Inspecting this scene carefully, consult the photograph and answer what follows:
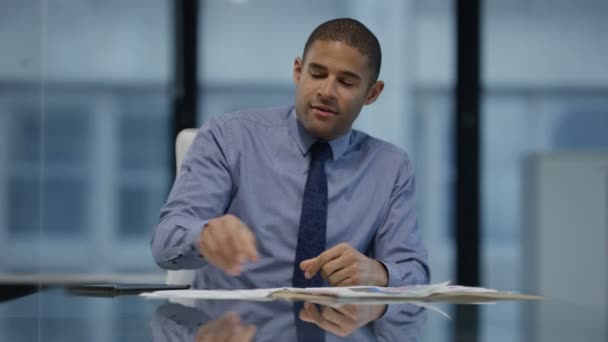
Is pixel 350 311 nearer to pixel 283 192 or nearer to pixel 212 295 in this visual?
pixel 212 295

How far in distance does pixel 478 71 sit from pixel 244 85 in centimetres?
120

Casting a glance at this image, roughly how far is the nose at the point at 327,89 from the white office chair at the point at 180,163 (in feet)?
1.04

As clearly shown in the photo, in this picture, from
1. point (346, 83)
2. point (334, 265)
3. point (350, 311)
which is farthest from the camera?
point (346, 83)

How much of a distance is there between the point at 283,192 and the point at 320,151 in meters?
0.12

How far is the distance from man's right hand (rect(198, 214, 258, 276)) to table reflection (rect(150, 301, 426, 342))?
5cm

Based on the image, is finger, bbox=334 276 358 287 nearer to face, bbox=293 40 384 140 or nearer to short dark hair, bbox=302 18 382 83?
face, bbox=293 40 384 140

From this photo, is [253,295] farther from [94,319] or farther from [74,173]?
[74,173]

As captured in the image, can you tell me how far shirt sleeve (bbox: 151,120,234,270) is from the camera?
1.36 m

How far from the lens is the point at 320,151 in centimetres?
167

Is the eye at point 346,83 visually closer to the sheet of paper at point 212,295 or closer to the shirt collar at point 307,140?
the shirt collar at point 307,140

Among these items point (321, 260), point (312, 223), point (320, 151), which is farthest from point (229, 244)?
point (320, 151)

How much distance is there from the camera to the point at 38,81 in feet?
8.78

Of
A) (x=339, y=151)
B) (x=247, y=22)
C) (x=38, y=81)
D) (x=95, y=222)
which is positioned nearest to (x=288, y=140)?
(x=339, y=151)

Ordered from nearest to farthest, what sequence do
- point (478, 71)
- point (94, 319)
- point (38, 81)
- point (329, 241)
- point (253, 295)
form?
point (94, 319) < point (253, 295) < point (329, 241) < point (38, 81) < point (478, 71)
